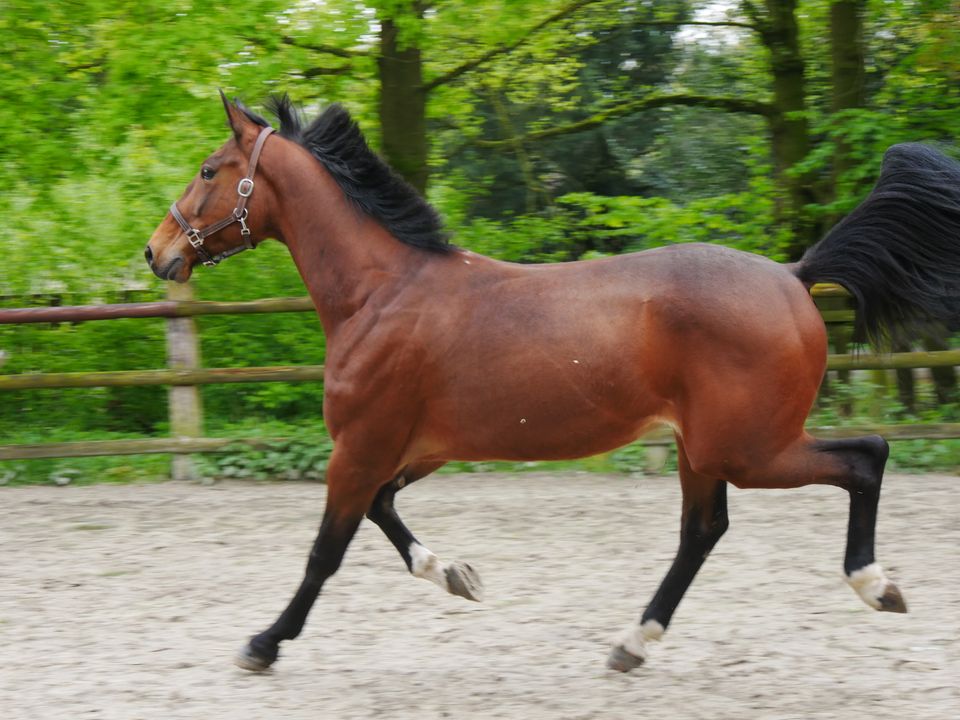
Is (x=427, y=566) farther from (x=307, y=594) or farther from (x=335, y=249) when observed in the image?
(x=335, y=249)

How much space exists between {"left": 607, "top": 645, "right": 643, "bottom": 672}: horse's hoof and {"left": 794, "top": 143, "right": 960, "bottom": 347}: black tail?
1482mm

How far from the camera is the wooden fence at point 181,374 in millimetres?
7438

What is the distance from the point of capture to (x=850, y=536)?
12.3 ft

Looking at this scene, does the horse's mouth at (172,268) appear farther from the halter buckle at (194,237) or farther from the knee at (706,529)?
the knee at (706,529)

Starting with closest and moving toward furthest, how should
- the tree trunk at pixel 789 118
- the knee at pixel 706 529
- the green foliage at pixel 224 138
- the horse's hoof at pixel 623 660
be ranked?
Answer: the horse's hoof at pixel 623 660 < the knee at pixel 706 529 < the green foliage at pixel 224 138 < the tree trunk at pixel 789 118

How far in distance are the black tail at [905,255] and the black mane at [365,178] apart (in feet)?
4.70

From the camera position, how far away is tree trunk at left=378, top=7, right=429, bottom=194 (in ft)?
29.4

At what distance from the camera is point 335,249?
416 cm

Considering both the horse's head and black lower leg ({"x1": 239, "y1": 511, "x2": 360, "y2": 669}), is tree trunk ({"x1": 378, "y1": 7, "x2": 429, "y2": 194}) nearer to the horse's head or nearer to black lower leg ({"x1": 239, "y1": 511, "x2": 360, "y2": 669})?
the horse's head

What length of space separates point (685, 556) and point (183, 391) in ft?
15.3

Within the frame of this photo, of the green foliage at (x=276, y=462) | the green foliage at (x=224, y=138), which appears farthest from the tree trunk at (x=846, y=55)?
the green foliage at (x=276, y=462)

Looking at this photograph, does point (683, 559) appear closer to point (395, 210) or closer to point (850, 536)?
point (850, 536)

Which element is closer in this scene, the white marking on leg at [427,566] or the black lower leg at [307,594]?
the black lower leg at [307,594]

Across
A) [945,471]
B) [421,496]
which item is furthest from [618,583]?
[945,471]
